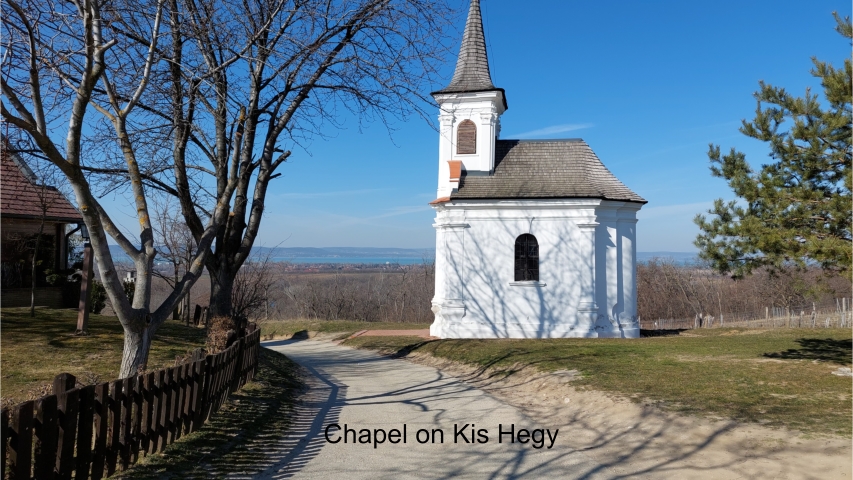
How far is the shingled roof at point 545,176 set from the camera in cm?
2045

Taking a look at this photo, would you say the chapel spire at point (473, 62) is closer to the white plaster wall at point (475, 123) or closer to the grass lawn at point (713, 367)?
the white plaster wall at point (475, 123)

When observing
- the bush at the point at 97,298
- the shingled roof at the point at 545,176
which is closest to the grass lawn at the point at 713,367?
the shingled roof at the point at 545,176

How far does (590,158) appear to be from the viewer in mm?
21688

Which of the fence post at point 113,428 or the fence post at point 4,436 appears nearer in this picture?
the fence post at point 4,436

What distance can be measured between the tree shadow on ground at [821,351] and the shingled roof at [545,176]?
677cm

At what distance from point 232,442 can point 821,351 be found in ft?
48.1

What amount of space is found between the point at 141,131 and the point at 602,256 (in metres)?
15.6

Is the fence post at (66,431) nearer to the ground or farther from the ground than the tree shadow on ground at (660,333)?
farther from the ground

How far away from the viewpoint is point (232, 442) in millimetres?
6988

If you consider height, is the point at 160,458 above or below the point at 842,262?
below

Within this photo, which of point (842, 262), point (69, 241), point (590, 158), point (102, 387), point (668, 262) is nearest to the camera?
point (102, 387)

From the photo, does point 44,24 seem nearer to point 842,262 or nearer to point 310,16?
point 310,16

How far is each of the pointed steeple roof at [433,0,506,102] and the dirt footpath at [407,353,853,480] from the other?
14230mm

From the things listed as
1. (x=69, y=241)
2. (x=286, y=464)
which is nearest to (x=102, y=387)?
(x=286, y=464)
